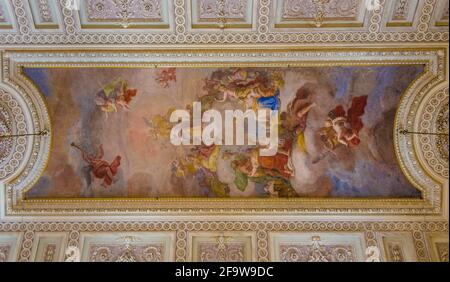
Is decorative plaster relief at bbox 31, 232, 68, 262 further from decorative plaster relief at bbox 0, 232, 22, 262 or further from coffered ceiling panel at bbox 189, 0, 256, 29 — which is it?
coffered ceiling panel at bbox 189, 0, 256, 29

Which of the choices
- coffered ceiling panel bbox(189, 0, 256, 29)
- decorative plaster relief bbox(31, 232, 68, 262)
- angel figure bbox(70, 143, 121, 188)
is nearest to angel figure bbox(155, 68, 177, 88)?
coffered ceiling panel bbox(189, 0, 256, 29)

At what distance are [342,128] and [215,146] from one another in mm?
A: 3214

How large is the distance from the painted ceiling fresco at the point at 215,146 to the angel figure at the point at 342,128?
25mm

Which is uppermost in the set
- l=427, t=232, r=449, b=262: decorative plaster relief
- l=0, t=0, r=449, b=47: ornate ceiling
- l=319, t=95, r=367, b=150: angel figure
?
l=0, t=0, r=449, b=47: ornate ceiling

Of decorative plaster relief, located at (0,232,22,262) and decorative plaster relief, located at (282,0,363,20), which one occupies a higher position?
decorative plaster relief, located at (282,0,363,20)

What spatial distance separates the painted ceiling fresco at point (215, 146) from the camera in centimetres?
1138

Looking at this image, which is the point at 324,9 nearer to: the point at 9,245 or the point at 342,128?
the point at 342,128

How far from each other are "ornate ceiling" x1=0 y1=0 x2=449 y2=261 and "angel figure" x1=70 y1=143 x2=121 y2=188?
2.03ft

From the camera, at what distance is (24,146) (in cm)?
1141

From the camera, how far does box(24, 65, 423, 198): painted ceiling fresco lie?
11.4m

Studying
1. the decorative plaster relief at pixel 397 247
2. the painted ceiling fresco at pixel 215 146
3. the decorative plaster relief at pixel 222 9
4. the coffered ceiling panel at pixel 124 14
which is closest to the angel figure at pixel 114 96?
the painted ceiling fresco at pixel 215 146

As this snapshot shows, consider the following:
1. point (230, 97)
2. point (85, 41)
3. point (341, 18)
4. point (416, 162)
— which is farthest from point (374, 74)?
point (85, 41)

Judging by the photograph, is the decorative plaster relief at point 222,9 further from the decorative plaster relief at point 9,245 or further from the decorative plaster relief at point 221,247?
the decorative plaster relief at point 9,245
